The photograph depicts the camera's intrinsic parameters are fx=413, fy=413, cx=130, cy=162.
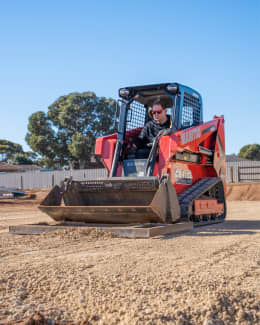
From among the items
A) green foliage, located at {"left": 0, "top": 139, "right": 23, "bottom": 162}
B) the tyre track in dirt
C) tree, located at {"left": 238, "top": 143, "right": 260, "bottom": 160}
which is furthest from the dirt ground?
green foliage, located at {"left": 0, "top": 139, "right": 23, "bottom": 162}

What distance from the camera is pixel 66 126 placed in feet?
130

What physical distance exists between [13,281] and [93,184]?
429cm

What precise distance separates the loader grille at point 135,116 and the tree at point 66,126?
2877 cm

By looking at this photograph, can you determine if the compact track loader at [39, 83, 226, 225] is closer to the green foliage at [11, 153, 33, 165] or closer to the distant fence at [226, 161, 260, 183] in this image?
the distant fence at [226, 161, 260, 183]

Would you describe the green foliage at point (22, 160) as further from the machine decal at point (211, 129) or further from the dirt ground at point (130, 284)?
the dirt ground at point (130, 284)

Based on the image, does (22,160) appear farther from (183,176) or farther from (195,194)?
(195,194)

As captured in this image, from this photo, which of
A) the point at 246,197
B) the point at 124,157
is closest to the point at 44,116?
the point at 246,197

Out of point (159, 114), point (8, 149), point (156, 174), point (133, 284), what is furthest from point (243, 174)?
point (8, 149)

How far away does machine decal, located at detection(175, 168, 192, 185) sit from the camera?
26.6ft

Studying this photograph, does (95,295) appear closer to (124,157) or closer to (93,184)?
(93,184)

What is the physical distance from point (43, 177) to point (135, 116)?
27.1 metres

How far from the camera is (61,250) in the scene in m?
5.22

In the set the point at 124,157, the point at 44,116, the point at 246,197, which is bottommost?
the point at 246,197

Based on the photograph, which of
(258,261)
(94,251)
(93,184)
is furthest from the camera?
(93,184)
